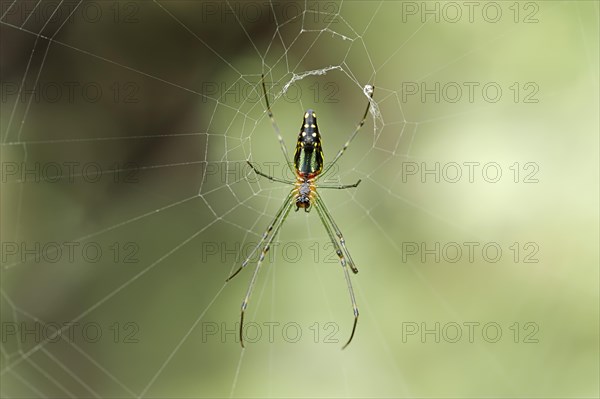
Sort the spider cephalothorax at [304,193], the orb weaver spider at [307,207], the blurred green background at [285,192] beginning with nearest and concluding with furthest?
the orb weaver spider at [307,207] → the spider cephalothorax at [304,193] → the blurred green background at [285,192]

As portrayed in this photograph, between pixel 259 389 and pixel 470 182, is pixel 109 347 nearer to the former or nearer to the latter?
pixel 259 389

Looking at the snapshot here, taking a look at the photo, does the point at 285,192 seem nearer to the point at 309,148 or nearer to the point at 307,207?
the point at 307,207

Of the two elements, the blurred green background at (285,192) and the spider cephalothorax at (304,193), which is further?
the blurred green background at (285,192)

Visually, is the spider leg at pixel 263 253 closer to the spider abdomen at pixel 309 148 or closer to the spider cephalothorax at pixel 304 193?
the spider cephalothorax at pixel 304 193

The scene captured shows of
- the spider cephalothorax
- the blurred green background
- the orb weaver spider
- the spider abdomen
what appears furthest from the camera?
the blurred green background

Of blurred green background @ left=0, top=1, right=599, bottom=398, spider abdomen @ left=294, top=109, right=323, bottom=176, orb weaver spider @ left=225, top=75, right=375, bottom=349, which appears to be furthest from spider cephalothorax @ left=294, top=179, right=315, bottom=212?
blurred green background @ left=0, top=1, right=599, bottom=398

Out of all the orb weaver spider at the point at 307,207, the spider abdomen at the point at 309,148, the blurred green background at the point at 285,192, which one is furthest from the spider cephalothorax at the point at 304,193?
the blurred green background at the point at 285,192

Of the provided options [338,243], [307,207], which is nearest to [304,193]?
[307,207]

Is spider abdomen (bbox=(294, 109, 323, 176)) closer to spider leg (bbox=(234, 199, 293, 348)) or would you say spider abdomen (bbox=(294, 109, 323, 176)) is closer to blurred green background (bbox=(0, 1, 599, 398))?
spider leg (bbox=(234, 199, 293, 348))
